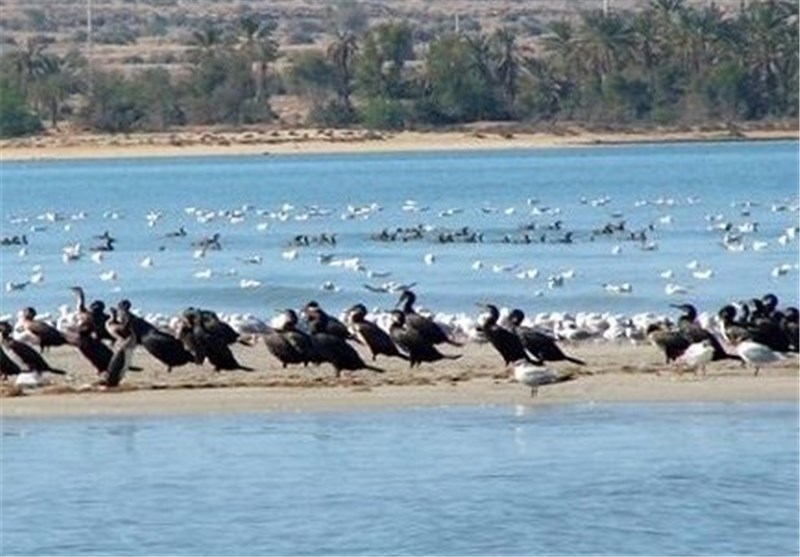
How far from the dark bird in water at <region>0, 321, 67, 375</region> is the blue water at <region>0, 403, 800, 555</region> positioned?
1849 mm

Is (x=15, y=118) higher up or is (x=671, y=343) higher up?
→ (x=671, y=343)

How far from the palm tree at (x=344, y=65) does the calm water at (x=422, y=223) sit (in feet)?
15.8

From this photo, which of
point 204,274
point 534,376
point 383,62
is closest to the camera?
point 534,376

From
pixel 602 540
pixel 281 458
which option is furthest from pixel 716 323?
pixel 602 540

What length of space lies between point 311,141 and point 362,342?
65398 millimetres

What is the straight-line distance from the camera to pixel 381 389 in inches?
719

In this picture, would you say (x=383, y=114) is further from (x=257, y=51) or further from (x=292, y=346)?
(x=292, y=346)

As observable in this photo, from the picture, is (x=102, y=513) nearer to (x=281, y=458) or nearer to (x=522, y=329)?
(x=281, y=458)

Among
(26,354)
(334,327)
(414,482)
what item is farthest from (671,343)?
(414,482)

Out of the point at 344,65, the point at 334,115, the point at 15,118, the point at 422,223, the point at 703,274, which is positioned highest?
the point at 703,274

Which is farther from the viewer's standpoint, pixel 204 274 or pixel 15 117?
pixel 15 117

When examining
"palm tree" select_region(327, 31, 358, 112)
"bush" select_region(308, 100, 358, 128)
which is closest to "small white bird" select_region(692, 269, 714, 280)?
"bush" select_region(308, 100, 358, 128)

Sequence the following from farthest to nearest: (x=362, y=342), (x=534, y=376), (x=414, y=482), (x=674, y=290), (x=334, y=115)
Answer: (x=334, y=115) < (x=674, y=290) < (x=362, y=342) < (x=534, y=376) < (x=414, y=482)

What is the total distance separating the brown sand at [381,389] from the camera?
17.6 m
